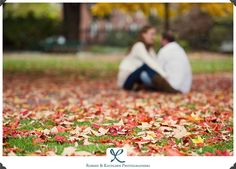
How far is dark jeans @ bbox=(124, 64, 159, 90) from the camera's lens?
8297 mm

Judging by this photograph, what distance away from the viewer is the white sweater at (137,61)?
→ 8.19 metres

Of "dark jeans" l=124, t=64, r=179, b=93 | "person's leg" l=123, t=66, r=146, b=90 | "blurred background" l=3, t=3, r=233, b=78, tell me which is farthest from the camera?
"blurred background" l=3, t=3, r=233, b=78

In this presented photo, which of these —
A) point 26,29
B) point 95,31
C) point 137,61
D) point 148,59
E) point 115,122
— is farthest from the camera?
point 95,31

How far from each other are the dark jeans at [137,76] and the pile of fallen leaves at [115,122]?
0.50ft

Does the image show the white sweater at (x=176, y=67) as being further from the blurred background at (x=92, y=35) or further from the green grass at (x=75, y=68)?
the blurred background at (x=92, y=35)

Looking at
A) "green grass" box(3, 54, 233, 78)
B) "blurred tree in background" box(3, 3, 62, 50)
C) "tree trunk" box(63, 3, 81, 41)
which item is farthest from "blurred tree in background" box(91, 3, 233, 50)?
"green grass" box(3, 54, 233, 78)

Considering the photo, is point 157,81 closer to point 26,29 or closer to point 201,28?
point 26,29

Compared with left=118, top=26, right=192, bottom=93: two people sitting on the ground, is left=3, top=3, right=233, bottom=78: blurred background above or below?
above

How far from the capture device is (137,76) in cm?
848

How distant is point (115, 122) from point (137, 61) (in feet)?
8.60

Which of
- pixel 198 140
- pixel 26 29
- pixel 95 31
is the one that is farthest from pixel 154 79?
pixel 95 31

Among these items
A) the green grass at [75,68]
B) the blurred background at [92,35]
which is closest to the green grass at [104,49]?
the blurred background at [92,35]

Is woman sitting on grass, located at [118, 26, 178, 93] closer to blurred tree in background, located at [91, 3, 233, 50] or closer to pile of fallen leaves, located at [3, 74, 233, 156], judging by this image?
pile of fallen leaves, located at [3, 74, 233, 156]
